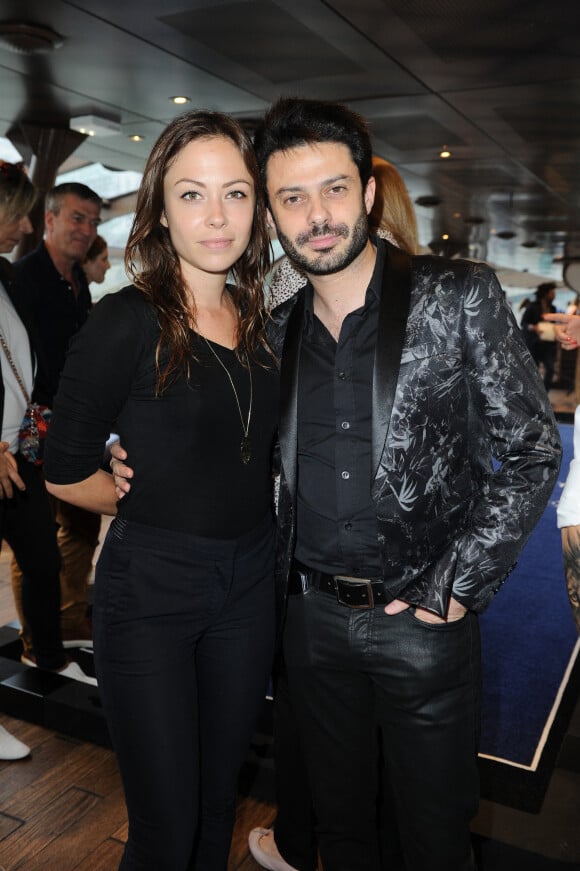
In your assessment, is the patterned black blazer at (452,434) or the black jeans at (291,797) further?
the black jeans at (291,797)

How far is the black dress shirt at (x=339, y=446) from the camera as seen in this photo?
5.45 ft

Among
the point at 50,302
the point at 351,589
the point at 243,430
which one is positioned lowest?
the point at 351,589

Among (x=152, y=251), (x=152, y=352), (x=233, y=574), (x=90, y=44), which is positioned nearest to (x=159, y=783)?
(x=233, y=574)

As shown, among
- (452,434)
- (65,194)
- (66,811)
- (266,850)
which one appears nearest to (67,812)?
(66,811)

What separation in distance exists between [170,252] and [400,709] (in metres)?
1.05

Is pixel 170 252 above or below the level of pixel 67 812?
above

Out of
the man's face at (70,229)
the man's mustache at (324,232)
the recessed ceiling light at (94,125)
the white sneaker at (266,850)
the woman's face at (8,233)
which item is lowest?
the white sneaker at (266,850)

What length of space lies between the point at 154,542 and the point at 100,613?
0.18 m

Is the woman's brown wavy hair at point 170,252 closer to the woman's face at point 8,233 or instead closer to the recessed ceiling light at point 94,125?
the woman's face at point 8,233

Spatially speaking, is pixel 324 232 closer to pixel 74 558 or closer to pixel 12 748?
pixel 12 748

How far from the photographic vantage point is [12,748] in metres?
2.70

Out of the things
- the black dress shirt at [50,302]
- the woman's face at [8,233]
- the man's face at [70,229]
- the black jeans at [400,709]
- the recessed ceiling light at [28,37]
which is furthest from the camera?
the recessed ceiling light at [28,37]

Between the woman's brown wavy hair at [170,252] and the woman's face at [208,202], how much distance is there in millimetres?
19

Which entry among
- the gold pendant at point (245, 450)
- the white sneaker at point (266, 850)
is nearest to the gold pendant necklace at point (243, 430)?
the gold pendant at point (245, 450)
